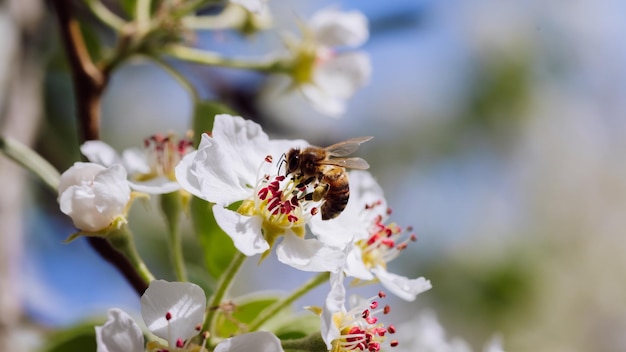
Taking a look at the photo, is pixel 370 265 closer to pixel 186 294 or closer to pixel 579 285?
pixel 186 294

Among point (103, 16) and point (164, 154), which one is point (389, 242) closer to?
point (164, 154)

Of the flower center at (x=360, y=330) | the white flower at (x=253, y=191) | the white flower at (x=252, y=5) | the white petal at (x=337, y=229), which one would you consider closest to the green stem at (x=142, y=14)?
the white flower at (x=252, y=5)

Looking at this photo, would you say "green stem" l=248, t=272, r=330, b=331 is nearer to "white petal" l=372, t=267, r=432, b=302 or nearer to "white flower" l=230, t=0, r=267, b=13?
"white petal" l=372, t=267, r=432, b=302

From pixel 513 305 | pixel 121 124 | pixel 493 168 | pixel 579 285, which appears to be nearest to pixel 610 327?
pixel 579 285

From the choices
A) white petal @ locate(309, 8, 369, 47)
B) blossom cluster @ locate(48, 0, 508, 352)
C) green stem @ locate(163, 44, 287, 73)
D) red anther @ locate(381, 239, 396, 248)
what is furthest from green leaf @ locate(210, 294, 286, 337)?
white petal @ locate(309, 8, 369, 47)

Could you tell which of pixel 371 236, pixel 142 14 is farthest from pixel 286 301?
pixel 142 14
